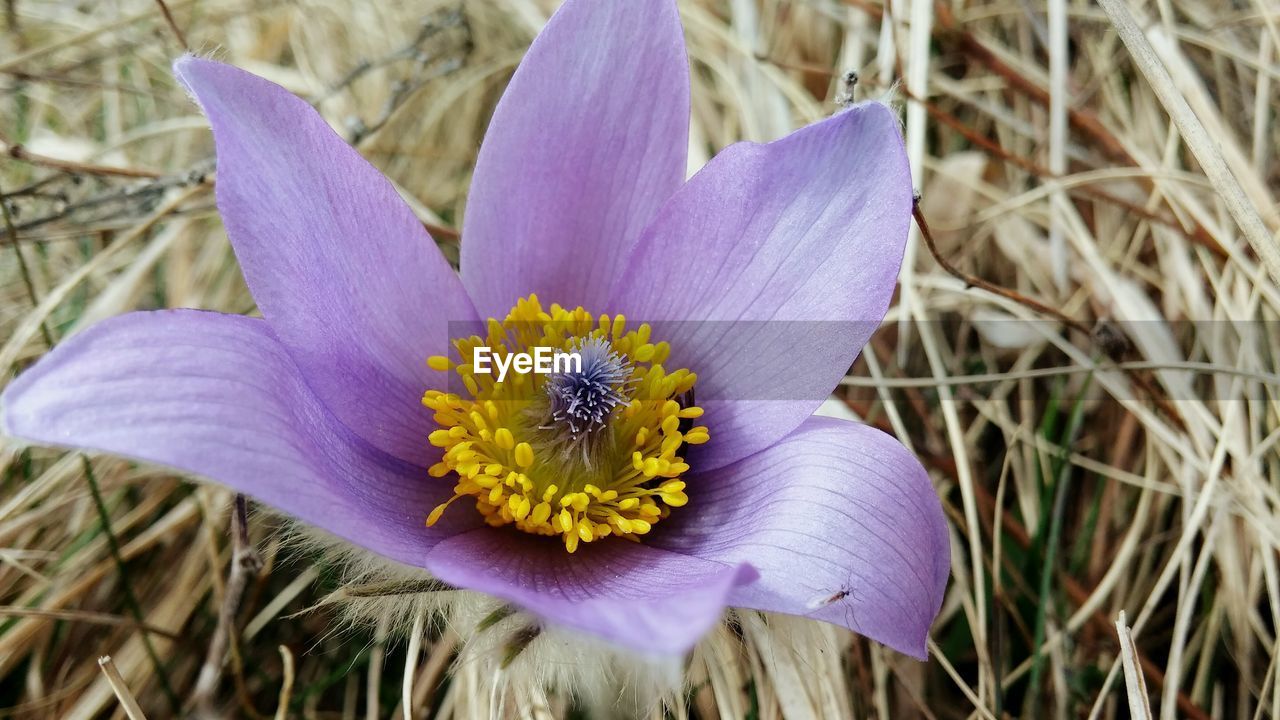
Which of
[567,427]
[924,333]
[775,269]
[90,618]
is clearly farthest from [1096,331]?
[90,618]

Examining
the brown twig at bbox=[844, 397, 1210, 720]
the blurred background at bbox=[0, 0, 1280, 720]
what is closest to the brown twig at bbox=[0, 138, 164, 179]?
the blurred background at bbox=[0, 0, 1280, 720]

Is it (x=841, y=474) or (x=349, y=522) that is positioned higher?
(x=841, y=474)

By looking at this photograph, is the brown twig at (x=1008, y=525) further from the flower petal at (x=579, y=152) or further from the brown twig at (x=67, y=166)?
the brown twig at (x=67, y=166)

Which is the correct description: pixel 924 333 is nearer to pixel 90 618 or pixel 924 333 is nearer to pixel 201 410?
pixel 201 410

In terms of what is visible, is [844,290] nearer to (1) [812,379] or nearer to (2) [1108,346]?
(1) [812,379]

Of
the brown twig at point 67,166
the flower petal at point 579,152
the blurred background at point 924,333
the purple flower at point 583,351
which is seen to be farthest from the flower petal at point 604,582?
the brown twig at point 67,166

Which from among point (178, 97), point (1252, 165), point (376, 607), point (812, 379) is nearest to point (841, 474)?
point (812, 379)
